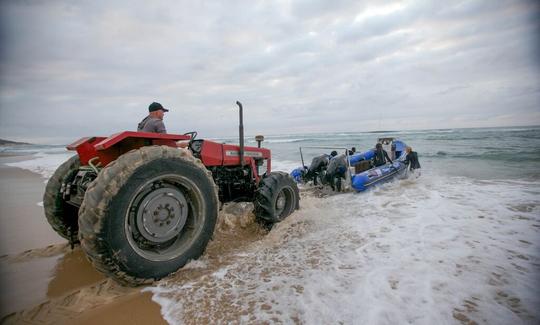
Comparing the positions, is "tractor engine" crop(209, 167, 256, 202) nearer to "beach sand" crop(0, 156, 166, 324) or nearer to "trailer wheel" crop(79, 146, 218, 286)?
"trailer wheel" crop(79, 146, 218, 286)

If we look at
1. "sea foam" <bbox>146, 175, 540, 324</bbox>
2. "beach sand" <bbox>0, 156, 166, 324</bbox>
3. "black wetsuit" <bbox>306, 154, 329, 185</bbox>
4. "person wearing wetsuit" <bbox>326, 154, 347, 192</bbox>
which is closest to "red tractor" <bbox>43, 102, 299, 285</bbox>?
"beach sand" <bbox>0, 156, 166, 324</bbox>

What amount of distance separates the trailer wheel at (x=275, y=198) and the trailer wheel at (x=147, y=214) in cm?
116

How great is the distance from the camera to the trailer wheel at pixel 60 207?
120 inches

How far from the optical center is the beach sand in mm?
1950

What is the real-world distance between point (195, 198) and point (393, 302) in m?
2.03

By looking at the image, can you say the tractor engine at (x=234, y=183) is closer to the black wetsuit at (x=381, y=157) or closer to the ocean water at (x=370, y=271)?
the ocean water at (x=370, y=271)

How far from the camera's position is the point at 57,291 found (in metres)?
2.31

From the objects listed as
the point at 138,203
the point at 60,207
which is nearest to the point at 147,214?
the point at 138,203

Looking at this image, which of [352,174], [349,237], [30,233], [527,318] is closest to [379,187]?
[352,174]

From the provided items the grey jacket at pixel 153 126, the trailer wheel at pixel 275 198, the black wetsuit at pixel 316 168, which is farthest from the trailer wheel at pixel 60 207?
the black wetsuit at pixel 316 168

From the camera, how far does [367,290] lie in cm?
231

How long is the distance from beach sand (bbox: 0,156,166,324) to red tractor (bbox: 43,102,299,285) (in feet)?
0.71

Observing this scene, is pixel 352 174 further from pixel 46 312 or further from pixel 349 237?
pixel 46 312

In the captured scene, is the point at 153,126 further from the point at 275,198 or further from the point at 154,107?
the point at 275,198
